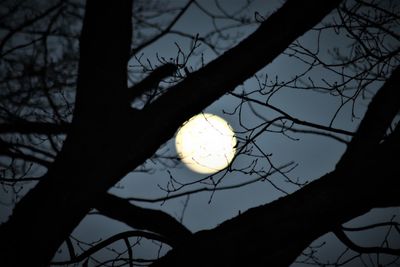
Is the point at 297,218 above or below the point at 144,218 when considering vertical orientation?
below

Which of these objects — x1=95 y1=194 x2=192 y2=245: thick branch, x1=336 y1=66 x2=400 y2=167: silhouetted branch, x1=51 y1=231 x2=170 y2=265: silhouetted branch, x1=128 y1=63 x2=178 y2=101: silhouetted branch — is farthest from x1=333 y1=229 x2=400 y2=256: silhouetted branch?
x1=128 y1=63 x2=178 y2=101: silhouetted branch

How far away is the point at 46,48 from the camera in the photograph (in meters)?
3.57

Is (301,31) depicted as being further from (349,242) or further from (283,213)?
(349,242)

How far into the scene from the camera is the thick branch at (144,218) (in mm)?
2703

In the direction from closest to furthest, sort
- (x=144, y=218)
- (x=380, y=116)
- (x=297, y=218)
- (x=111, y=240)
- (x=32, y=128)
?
1. (x=297, y=218)
2. (x=380, y=116)
3. (x=111, y=240)
4. (x=144, y=218)
5. (x=32, y=128)

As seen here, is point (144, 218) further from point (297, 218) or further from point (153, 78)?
point (297, 218)

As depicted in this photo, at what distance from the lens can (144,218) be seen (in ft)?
9.09

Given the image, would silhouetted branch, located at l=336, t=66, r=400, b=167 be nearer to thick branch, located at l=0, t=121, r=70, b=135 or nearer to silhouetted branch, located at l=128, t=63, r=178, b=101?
silhouetted branch, located at l=128, t=63, r=178, b=101

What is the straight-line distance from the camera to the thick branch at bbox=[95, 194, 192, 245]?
8.87 ft

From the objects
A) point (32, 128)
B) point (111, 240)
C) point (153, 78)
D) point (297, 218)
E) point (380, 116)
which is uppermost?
point (32, 128)

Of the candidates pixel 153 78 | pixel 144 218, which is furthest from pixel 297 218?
pixel 153 78

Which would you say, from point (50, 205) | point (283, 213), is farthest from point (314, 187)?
point (50, 205)

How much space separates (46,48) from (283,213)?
3448mm

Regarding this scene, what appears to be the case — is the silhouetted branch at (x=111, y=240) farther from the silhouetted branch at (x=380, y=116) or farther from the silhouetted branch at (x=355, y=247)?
the silhouetted branch at (x=380, y=116)
